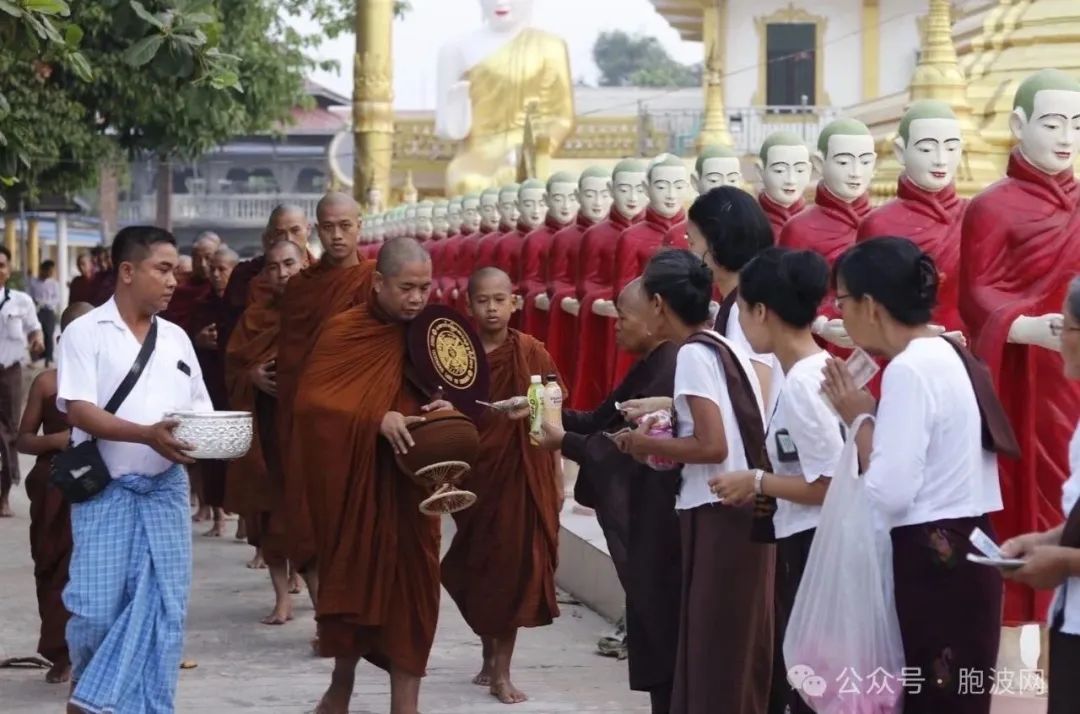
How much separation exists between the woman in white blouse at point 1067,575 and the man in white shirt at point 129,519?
2.85 meters

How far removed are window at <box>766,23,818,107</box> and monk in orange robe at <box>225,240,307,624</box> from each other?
22.0m

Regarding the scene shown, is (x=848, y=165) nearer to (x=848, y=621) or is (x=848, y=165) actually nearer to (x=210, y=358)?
(x=848, y=621)

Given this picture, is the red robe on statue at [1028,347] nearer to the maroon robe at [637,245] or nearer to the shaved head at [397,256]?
the shaved head at [397,256]

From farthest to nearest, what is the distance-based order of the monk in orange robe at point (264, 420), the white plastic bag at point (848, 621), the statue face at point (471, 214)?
the statue face at point (471, 214) < the monk in orange robe at point (264, 420) < the white plastic bag at point (848, 621)

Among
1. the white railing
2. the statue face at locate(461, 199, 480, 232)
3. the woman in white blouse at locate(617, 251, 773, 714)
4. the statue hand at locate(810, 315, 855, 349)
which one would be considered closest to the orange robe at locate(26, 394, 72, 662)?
the statue hand at locate(810, 315, 855, 349)

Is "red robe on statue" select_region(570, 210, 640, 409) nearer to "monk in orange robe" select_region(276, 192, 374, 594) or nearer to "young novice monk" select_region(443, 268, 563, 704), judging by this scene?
"monk in orange robe" select_region(276, 192, 374, 594)

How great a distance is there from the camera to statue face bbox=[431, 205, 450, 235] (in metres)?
17.7

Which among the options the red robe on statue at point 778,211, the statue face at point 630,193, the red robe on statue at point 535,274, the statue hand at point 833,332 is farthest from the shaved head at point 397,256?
the red robe on statue at point 535,274

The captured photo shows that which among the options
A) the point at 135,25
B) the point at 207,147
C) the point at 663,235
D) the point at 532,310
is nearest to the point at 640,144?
the point at 207,147

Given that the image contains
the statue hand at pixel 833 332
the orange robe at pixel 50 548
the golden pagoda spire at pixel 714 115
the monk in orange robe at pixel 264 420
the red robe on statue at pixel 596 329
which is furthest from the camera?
the golden pagoda spire at pixel 714 115

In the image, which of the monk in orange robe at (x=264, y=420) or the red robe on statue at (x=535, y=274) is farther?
the red robe on statue at (x=535, y=274)

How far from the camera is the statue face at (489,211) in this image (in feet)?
50.3

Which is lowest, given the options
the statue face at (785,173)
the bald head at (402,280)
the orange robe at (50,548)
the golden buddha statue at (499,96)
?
the orange robe at (50,548)

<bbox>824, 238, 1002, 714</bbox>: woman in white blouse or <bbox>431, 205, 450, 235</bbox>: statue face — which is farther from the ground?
<bbox>431, 205, 450, 235</bbox>: statue face
